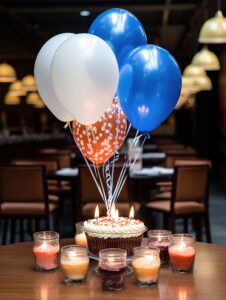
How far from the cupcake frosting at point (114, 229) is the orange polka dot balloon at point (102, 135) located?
394 mm

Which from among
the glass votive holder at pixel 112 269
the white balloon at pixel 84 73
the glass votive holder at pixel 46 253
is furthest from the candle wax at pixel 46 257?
the white balloon at pixel 84 73

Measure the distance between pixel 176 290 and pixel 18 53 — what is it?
17646 millimetres

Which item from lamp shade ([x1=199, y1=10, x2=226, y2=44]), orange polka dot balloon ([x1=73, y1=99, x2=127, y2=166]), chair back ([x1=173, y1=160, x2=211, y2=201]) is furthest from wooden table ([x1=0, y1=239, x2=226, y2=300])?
lamp shade ([x1=199, y1=10, x2=226, y2=44])

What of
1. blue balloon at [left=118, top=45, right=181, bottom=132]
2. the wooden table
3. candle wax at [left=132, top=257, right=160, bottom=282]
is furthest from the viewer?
blue balloon at [left=118, top=45, right=181, bottom=132]

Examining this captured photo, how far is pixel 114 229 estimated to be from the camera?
226 cm

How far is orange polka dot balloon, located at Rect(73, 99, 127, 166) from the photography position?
2.61 m

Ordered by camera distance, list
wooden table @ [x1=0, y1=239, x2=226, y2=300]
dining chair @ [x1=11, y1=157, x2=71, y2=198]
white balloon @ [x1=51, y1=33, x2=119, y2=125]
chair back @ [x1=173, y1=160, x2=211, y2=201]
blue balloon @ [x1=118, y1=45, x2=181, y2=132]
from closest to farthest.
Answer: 1. wooden table @ [x1=0, y1=239, x2=226, y2=300]
2. white balloon @ [x1=51, y1=33, x2=119, y2=125]
3. blue balloon @ [x1=118, y1=45, x2=181, y2=132]
4. chair back @ [x1=173, y1=160, x2=211, y2=201]
5. dining chair @ [x1=11, y1=157, x2=71, y2=198]

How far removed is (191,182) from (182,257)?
9.78 feet

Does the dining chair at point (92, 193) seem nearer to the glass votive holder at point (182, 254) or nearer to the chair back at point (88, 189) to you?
the chair back at point (88, 189)

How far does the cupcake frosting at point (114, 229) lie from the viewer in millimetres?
2256

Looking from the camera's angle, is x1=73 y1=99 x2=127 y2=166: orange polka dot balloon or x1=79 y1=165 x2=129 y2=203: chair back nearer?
x1=73 y1=99 x2=127 y2=166: orange polka dot balloon

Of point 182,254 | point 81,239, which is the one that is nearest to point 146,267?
point 182,254

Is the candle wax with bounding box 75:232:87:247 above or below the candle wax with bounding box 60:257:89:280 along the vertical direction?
above

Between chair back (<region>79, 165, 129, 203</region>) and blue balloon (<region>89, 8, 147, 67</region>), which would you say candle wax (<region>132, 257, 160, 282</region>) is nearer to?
blue balloon (<region>89, 8, 147, 67</region>)
